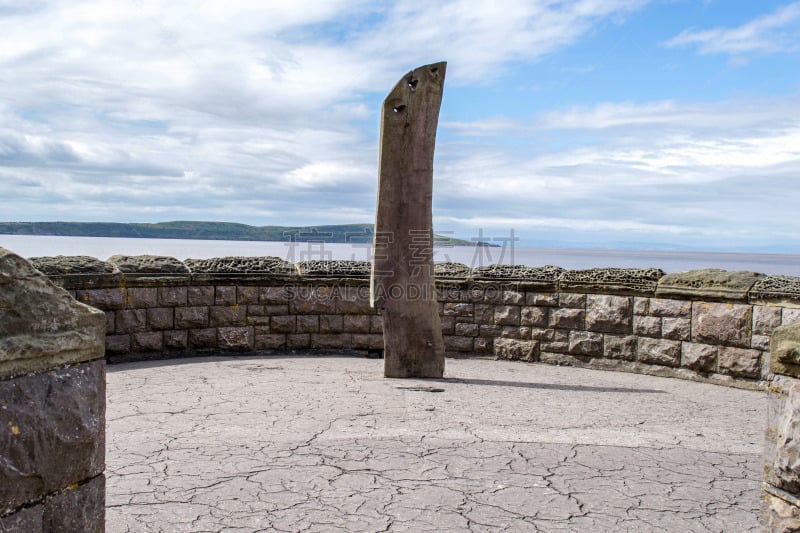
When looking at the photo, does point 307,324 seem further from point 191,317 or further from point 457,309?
point 457,309

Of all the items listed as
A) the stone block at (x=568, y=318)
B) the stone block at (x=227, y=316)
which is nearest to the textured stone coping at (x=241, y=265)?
the stone block at (x=227, y=316)

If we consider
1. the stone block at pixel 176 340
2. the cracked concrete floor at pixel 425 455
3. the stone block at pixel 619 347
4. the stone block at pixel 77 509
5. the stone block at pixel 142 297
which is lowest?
the cracked concrete floor at pixel 425 455

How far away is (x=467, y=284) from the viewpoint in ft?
33.2

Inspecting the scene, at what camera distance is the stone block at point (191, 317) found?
938cm

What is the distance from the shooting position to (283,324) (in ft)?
33.1

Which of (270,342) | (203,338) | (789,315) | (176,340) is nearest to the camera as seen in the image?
(789,315)

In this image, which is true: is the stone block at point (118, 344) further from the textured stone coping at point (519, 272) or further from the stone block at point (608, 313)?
the stone block at point (608, 313)

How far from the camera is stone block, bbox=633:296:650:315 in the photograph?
8922 mm

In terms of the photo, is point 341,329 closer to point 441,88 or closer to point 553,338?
point 553,338

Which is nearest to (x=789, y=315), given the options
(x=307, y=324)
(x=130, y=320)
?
(x=307, y=324)

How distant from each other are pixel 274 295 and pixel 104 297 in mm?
2337

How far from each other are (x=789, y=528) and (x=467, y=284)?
7722mm

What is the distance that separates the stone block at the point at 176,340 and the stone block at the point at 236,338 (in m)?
0.47

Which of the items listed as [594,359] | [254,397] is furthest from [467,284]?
[254,397]
